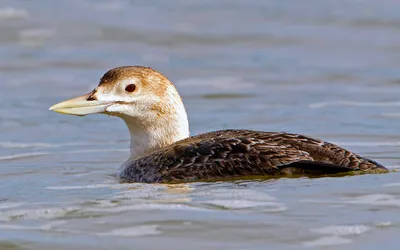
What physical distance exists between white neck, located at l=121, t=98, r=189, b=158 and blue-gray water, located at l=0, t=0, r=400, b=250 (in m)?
0.53

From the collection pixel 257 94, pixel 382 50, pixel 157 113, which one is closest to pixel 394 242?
pixel 157 113

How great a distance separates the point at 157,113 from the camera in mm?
11773

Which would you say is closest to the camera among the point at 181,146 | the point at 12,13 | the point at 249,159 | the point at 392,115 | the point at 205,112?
the point at 249,159

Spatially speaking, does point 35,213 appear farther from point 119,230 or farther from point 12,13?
point 12,13

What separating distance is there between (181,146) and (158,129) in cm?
71

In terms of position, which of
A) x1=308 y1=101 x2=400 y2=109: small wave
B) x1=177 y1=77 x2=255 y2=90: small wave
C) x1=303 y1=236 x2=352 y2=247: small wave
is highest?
x1=177 y1=77 x2=255 y2=90: small wave

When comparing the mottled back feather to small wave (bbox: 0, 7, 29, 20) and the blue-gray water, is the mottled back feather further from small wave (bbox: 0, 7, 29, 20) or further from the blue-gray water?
small wave (bbox: 0, 7, 29, 20)

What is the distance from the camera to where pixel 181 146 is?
36.7ft

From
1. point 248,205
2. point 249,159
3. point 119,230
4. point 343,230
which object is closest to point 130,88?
point 249,159

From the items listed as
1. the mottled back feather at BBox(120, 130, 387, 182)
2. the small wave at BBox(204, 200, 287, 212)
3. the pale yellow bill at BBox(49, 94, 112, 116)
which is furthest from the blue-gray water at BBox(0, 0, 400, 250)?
the pale yellow bill at BBox(49, 94, 112, 116)

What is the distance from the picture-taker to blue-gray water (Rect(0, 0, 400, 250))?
9.20 meters

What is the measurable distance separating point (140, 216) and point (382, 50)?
12683 millimetres

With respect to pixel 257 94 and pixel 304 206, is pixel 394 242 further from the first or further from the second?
pixel 257 94

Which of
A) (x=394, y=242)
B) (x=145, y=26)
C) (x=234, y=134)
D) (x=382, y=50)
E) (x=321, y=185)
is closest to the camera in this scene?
(x=394, y=242)
